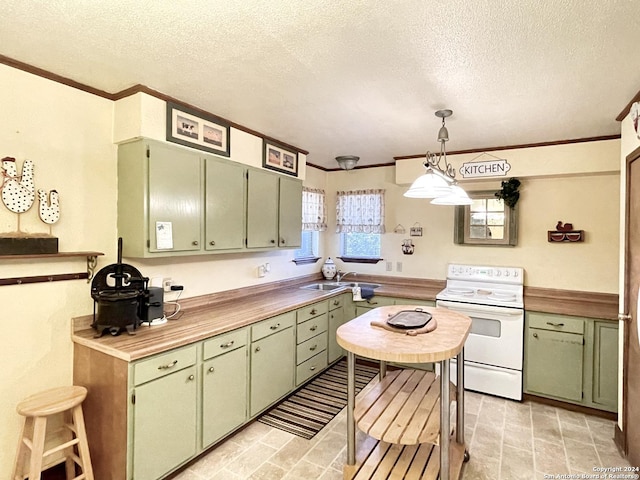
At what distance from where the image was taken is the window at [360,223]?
4504 millimetres

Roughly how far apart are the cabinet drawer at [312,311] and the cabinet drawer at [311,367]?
1.40ft

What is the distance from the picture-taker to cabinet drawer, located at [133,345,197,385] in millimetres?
1872

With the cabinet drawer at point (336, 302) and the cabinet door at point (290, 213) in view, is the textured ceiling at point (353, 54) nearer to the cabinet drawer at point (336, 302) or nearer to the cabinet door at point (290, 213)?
the cabinet door at point (290, 213)

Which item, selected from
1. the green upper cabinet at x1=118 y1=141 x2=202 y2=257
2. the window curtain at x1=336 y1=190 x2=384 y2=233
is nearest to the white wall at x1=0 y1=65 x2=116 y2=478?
the green upper cabinet at x1=118 y1=141 x2=202 y2=257

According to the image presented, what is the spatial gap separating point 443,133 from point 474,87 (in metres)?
0.40

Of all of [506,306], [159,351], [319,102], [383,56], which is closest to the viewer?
[383,56]

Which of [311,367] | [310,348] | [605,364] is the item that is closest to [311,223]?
[310,348]

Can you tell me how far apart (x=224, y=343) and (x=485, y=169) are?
3087mm

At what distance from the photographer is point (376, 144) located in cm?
358

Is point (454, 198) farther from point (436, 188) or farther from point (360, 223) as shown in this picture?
point (360, 223)

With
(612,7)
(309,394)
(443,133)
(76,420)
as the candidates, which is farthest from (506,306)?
(76,420)

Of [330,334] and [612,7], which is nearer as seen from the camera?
[612,7]

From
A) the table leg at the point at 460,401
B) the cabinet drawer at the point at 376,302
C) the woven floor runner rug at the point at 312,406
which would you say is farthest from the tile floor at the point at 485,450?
the cabinet drawer at the point at 376,302

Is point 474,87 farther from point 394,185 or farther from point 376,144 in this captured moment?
point 394,185
